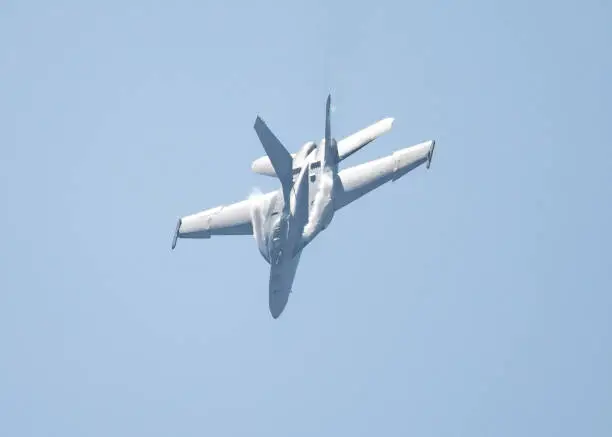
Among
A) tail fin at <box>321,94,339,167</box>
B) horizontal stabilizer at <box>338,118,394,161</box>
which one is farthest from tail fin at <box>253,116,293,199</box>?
horizontal stabilizer at <box>338,118,394,161</box>

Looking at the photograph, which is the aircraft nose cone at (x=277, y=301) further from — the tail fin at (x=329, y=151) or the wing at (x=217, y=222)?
the tail fin at (x=329, y=151)

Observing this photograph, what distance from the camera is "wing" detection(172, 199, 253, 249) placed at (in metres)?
67.7

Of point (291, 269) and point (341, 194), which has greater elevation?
point (341, 194)

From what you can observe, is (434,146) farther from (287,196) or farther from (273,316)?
(273,316)

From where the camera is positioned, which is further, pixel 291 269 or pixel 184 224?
pixel 184 224

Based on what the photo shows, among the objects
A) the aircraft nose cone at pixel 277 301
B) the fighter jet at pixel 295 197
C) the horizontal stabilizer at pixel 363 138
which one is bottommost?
the aircraft nose cone at pixel 277 301

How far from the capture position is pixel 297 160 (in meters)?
67.4

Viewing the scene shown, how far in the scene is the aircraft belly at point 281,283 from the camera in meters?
62.1

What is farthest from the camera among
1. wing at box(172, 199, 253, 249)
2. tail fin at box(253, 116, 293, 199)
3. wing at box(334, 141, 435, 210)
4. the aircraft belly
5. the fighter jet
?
wing at box(172, 199, 253, 249)

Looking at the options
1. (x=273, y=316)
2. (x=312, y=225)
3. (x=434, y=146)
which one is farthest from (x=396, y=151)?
(x=273, y=316)

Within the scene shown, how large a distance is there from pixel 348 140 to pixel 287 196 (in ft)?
21.6

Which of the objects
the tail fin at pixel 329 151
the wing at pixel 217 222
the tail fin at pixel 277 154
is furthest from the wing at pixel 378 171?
the wing at pixel 217 222

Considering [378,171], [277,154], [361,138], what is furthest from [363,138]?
[277,154]

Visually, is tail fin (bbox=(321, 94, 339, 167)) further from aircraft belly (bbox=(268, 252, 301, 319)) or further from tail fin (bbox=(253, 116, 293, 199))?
aircraft belly (bbox=(268, 252, 301, 319))
